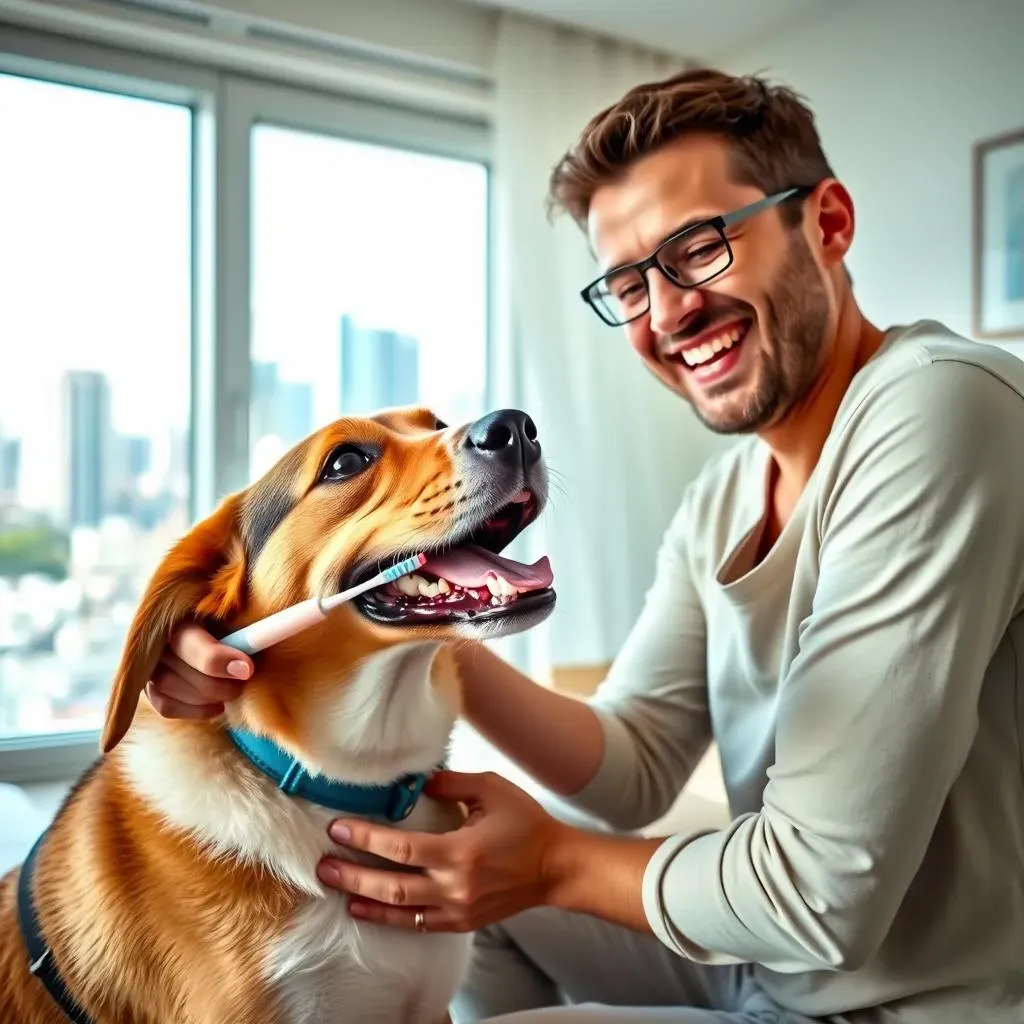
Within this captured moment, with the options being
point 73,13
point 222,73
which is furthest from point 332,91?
point 73,13

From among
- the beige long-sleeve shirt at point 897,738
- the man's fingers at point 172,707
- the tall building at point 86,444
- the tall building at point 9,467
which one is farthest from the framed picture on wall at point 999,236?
the tall building at point 9,467

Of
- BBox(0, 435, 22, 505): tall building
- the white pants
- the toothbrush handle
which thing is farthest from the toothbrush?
BBox(0, 435, 22, 505): tall building

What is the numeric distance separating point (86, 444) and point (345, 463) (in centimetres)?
179

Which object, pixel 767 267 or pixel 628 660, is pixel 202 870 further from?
pixel 767 267

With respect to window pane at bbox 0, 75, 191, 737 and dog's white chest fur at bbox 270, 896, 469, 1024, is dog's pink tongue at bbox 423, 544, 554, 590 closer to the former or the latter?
dog's white chest fur at bbox 270, 896, 469, 1024

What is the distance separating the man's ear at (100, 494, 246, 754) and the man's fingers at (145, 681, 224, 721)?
16 mm

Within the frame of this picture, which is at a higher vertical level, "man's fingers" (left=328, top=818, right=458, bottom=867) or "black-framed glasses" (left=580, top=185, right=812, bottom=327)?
"black-framed glasses" (left=580, top=185, right=812, bottom=327)

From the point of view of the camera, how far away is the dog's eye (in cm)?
107

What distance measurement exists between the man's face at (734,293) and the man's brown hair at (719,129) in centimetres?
2

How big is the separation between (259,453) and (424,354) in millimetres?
665

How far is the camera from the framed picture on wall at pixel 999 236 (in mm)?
2387

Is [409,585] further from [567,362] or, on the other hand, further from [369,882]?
[567,362]

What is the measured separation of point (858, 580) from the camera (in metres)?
0.98

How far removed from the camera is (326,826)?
978mm
